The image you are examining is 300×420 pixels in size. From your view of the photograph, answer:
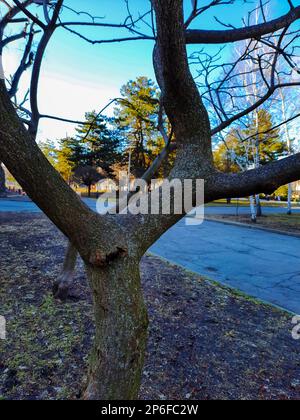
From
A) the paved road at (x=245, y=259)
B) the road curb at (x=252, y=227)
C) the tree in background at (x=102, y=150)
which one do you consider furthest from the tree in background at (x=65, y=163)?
the paved road at (x=245, y=259)

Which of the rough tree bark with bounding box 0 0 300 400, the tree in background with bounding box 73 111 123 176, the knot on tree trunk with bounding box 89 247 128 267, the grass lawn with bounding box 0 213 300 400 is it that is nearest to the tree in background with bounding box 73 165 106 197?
the tree in background with bounding box 73 111 123 176

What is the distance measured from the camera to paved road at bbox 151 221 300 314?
4219 millimetres

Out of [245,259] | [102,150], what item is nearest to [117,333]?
[245,259]

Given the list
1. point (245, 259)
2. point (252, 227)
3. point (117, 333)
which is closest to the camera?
point (117, 333)

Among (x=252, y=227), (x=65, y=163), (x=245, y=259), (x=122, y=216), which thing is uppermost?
(x=65, y=163)

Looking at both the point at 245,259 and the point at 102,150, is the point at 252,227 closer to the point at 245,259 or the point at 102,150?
the point at 245,259

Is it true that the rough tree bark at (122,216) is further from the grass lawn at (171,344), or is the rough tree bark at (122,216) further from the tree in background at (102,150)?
the tree in background at (102,150)

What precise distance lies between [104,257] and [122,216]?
0.30m

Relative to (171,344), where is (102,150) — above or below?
above

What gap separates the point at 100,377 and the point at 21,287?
8.85 ft

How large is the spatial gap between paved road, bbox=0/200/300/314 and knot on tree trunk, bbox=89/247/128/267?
316 cm

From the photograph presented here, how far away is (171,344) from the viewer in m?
2.47

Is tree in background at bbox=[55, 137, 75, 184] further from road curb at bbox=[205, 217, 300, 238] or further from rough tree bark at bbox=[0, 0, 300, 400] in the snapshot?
rough tree bark at bbox=[0, 0, 300, 400]

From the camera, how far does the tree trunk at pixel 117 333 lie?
1225 mm
